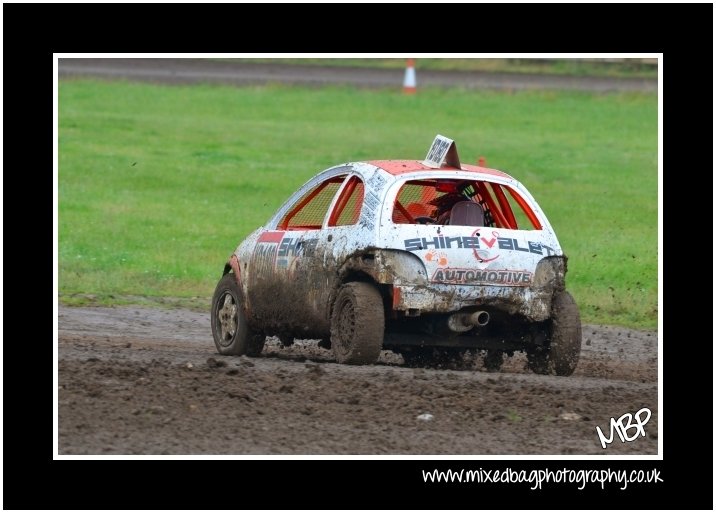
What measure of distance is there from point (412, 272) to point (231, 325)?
97.4 inches

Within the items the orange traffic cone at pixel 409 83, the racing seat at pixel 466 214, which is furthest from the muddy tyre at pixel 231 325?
the orange traffic cone at pixel 409 83

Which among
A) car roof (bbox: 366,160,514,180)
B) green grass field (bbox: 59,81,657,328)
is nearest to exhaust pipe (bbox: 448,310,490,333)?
car roof (bbox: 366,160,514,180)

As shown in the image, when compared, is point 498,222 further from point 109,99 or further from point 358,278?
point 109,99

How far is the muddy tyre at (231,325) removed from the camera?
12062 millimetres

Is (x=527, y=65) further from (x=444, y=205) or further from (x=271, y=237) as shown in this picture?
(x=271, y=237)

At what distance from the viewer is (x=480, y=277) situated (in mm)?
10477

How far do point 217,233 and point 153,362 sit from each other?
34.2ft

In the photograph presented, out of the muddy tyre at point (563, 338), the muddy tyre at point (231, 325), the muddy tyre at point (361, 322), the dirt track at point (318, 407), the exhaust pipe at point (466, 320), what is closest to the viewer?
the dirt track at point (318, 407)

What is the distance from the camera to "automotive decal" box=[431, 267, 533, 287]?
10383 mm

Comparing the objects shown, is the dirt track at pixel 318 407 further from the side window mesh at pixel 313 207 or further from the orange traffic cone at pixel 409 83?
the orange traffic cone at pixel 409 83

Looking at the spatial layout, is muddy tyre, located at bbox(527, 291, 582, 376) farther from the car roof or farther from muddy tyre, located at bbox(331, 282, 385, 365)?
muddy tyre, located at bbox(331, 282, 385, 365)

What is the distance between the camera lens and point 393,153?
28453 millimetres

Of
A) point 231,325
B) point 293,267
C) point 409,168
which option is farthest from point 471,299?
point 231,325

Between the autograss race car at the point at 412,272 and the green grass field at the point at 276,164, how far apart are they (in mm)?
4685
